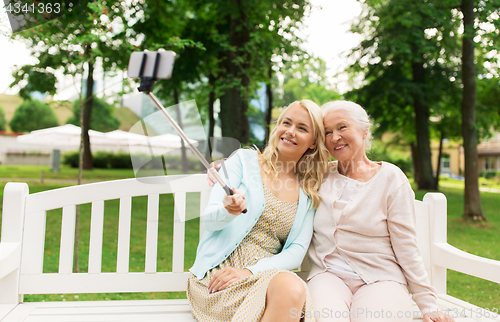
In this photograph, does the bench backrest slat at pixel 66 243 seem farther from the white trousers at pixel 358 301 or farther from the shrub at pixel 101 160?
the shrub at pixel 101 160

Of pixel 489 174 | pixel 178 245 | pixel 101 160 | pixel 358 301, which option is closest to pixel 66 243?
pixel 178 245

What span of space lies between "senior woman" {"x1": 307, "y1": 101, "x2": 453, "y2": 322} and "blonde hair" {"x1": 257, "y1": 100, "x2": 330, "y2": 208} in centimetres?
5

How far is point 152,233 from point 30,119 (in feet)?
114

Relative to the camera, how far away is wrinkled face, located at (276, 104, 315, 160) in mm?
2271

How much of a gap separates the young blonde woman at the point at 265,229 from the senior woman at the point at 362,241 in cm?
11

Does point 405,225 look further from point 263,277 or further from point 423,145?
point 423,145

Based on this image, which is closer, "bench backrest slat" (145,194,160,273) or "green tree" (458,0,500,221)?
"bench backrest slat" (145,194,160,273)

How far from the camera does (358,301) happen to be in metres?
2.04

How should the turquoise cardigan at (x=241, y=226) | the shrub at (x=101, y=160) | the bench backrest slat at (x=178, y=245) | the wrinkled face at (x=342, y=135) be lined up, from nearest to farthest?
the turquoise cardigan at (x=241, y=226)
the wrinkled face at (x=342, y=135)
the bench backrest slat at (x=178, y=245)
the shrub at (x=101, y=160)

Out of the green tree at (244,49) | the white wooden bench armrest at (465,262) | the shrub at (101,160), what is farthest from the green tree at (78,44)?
the shrub at (101,160)

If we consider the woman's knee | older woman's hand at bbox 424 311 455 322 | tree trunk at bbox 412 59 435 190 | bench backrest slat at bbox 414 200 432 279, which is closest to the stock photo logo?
the woman's knee

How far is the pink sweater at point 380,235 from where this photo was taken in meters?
2.13

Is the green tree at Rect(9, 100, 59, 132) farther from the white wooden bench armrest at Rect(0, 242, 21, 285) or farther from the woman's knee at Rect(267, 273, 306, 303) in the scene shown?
the woman's knee at Rect(267, 273, 306, 303)

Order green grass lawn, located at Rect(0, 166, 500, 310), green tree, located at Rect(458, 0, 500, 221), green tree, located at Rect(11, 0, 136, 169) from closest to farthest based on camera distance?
green tree, located at Rect(11, 0, 136, 169) → green grass lawn, located at Rect(0, 166, 500, 310) → green tree, located at Rect(458, 0, 500, 221)
